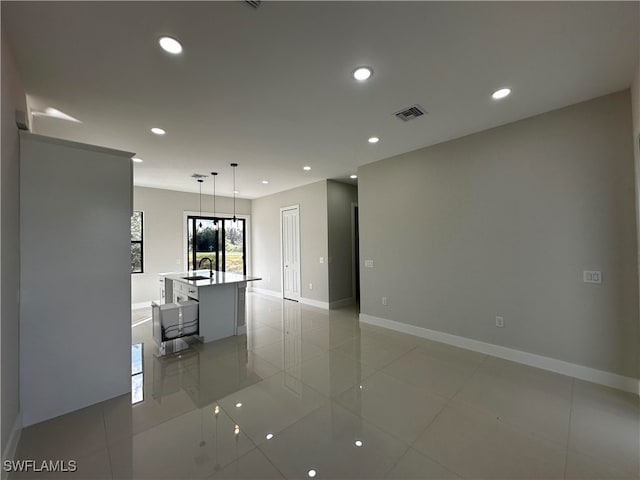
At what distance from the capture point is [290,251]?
668 centimetres

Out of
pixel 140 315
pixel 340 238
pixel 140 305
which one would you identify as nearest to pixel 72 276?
pixel 140 315

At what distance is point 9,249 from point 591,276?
5.03m

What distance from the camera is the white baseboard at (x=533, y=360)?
2.47 meters

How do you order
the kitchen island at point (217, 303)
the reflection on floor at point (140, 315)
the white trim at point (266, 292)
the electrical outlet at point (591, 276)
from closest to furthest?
the electrical outlet at point (591, 276) < the kitchen island at point (217, 303) < the reflection on floor at point (140, 315) < the white trim at point (266, 292)

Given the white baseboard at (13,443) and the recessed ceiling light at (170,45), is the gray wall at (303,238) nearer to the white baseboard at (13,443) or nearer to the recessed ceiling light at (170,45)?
the recessed ceiling light at (170,45)

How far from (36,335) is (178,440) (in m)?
1.50

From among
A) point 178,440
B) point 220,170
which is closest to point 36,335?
point 178,440

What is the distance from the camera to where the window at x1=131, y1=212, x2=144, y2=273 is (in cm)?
595

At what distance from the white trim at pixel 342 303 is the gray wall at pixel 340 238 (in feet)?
0.14

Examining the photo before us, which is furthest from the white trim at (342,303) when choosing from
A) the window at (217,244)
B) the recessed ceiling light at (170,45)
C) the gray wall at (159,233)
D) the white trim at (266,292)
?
the recessed ceiling light at (170,45)

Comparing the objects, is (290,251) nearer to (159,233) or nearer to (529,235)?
(159,233)

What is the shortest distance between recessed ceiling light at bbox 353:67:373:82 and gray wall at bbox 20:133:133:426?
7.55 feet

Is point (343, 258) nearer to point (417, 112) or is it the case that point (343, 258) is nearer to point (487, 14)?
point (417, 112)

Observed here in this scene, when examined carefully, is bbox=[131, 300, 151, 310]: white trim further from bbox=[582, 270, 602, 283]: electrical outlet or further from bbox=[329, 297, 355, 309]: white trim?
bbox=[582, 270, 602, 283]: electrical outlet
